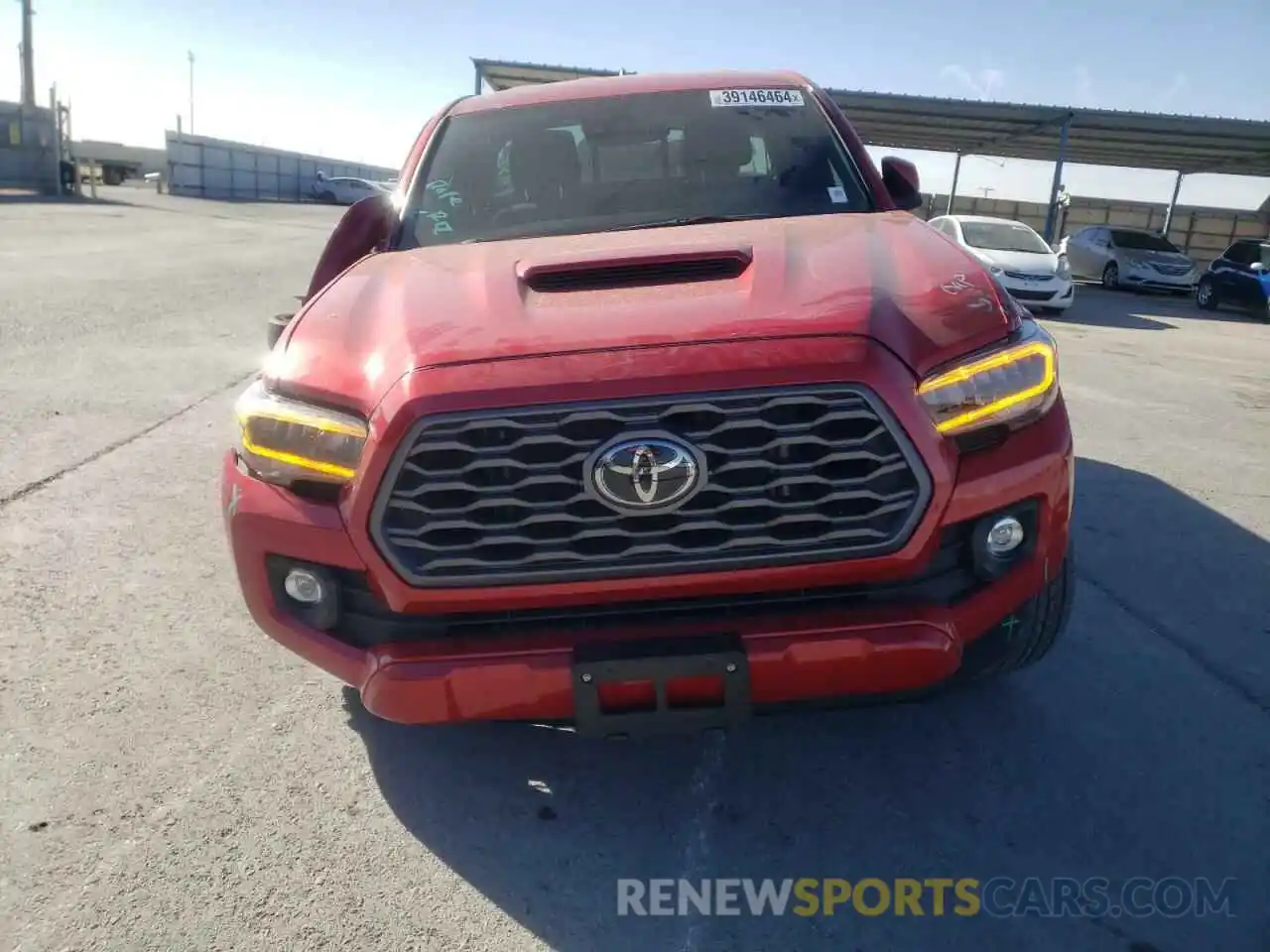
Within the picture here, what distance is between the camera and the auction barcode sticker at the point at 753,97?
137 inches

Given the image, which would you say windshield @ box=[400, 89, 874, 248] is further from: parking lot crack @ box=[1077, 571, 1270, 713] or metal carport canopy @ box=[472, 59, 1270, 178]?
metal carport canopy @ box=[472, 59, 1270, 178]

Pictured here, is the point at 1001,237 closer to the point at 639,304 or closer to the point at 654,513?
the point at 639,304

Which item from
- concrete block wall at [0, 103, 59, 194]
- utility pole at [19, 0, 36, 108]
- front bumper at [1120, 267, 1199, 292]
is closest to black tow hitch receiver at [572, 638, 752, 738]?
front bumper at [1120, 267, 1199, 292]

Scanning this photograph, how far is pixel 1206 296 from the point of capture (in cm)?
1797

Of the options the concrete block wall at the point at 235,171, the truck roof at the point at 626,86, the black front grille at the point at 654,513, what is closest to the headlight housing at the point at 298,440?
the black front grille at the point at 654,513

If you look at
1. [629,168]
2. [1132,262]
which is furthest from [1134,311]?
[629,168]

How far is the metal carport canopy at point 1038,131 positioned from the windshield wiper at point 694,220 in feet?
49.8

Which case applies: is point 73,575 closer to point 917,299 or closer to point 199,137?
point 917,299

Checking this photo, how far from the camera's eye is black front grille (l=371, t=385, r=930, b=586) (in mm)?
1936

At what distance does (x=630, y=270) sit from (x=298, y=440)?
910mm

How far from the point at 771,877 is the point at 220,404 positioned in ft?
16.9

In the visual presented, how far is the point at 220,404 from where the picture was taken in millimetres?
6121

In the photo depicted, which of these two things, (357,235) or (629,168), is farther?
(629,168)

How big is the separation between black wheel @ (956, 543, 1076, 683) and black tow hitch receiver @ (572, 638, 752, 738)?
1.90 feet
